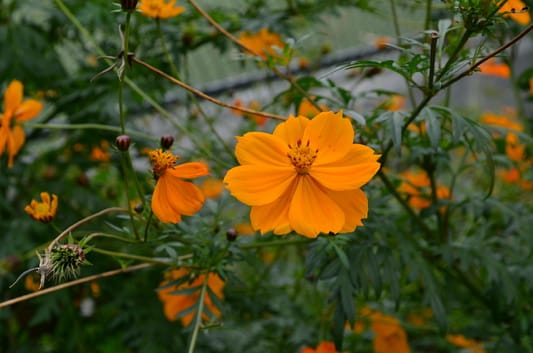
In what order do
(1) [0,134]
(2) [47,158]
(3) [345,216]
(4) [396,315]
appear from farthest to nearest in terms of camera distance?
(2) [47,158]
(4) [396,315]
(1) [0,134]
(3) [345,216]

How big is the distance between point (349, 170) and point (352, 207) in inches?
1.4

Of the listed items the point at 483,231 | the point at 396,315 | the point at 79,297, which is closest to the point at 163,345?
the point at 79,297

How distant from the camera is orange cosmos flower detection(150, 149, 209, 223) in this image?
2.11 feet

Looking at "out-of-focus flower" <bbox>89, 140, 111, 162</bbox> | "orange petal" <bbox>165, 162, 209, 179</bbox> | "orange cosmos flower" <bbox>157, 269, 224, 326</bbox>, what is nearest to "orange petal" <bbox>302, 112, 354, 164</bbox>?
"orange petal" <bbox>165, 162, 209, 179</bbox>

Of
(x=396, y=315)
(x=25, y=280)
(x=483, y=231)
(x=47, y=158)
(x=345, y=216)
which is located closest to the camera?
(x=345, y=216)

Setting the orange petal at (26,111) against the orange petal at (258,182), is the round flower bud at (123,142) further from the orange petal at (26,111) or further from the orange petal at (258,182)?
the orange petal at (26,111)

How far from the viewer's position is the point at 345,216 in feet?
2.01

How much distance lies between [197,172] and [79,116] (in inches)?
27.3

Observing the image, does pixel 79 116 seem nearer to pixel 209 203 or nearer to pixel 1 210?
Result: pixel 1 210

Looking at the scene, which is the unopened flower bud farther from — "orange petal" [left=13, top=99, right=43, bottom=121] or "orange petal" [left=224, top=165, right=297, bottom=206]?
"orange petal" [left=13, top=99, right=43, bottom=121]

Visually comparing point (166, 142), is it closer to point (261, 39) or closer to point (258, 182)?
point (258, 182)

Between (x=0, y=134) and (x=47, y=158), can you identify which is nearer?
(x=0, y=134)

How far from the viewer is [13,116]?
0.95 meters

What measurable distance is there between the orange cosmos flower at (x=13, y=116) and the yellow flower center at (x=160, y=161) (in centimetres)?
28
